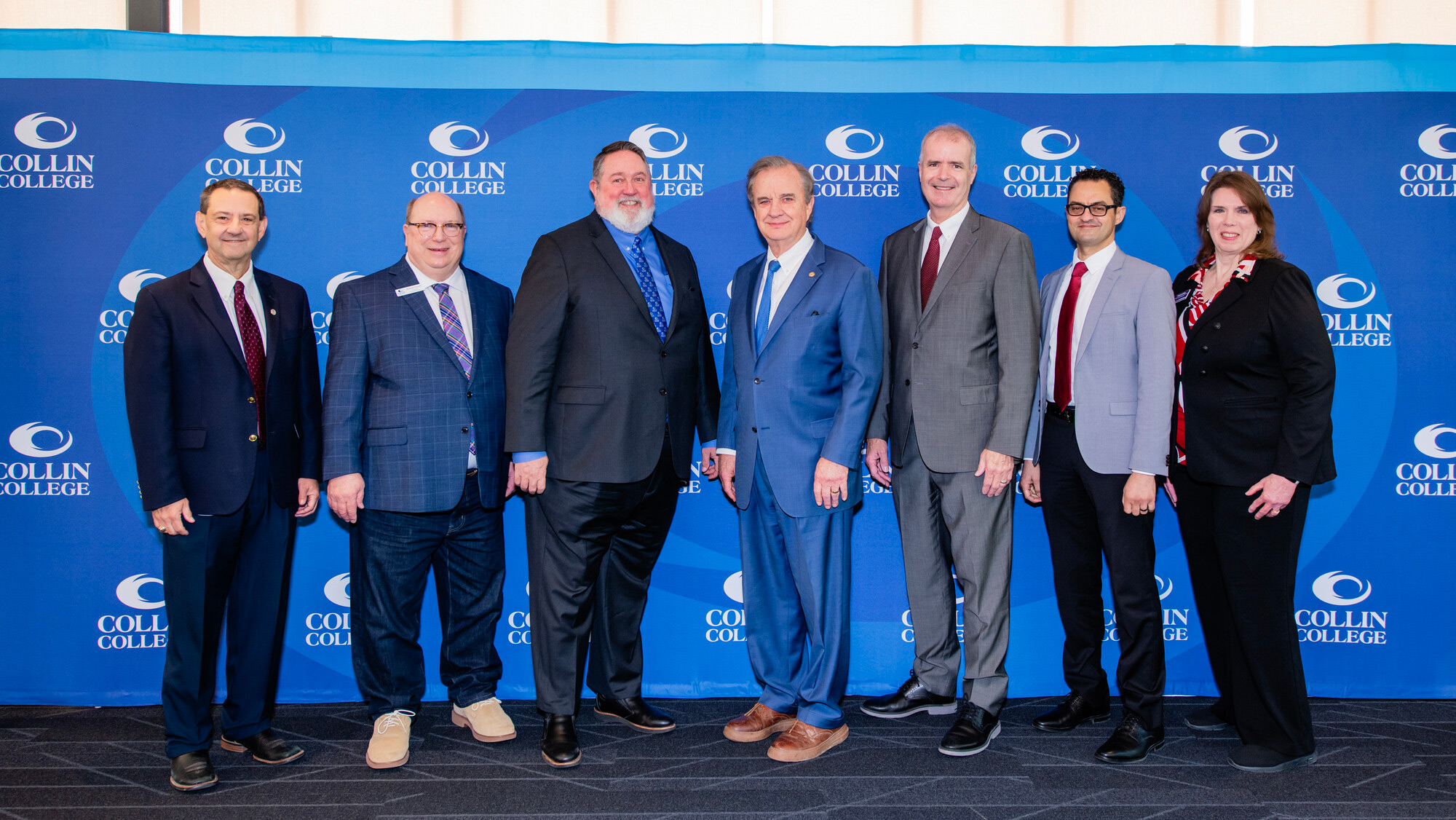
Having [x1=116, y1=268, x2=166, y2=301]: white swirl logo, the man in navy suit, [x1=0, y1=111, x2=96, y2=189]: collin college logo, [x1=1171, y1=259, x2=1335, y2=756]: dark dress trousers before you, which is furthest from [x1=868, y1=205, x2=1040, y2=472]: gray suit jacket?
[x1=0, y1=111, x2=96, y2=189]: collin college logo

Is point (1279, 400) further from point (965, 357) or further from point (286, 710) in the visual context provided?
point (286, 710)

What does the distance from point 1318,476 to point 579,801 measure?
2.57 m

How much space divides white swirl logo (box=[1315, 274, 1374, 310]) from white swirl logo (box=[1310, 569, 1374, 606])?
3.73ft

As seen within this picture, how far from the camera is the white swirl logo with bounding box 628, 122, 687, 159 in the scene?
11.9 feet

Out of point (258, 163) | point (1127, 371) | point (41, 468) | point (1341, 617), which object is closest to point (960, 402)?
point (1127, 371)

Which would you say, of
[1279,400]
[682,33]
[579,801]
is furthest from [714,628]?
[682,33]

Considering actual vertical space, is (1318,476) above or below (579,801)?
above

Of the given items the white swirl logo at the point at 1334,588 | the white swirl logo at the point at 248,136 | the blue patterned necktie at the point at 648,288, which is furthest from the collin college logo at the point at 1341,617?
the white swirl logo at the point at 248,136

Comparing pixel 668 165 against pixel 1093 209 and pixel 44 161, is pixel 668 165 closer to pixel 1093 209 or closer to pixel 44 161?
pixel 1093 209

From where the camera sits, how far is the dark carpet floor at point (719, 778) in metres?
2.52

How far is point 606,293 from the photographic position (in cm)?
285

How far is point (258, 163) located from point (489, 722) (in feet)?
8.14

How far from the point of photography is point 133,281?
137 inches

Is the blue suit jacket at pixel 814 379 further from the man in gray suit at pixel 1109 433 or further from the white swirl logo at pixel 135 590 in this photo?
the white swirl logo at pixel 135 590
